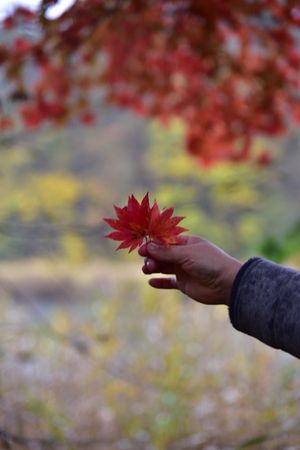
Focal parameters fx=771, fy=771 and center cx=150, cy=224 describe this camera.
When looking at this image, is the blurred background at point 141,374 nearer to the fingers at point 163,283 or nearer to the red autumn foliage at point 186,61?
the red autumn foliage at point 186,61

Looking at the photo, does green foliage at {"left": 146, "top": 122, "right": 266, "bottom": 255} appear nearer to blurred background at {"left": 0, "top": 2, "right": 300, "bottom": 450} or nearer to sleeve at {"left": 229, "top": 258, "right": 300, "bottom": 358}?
blurred background at {"left": 0, "top": 2, "right": 300, "bottom": 450}

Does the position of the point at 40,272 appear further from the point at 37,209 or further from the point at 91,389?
the point at 91,389

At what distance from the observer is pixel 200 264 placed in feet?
3.72

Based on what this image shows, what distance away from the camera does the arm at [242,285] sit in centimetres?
107

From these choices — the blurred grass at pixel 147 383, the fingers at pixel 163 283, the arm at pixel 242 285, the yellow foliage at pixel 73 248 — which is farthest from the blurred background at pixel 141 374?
the yellow foliage at pixel 73 248

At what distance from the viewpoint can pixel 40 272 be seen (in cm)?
925

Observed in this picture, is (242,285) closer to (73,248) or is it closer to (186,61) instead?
(186,61)

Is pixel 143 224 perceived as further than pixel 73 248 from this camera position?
No

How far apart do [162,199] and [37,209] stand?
5.71ft

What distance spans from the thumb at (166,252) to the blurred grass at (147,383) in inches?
52.5

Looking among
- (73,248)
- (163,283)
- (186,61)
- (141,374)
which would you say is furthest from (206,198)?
(163,283)

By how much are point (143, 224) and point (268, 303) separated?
A: 8.4 inches

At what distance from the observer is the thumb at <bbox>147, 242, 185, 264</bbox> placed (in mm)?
1131

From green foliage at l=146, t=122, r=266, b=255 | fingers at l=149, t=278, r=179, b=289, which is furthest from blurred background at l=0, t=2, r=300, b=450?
green foliage at l=146, t=122, r=266, b=255
